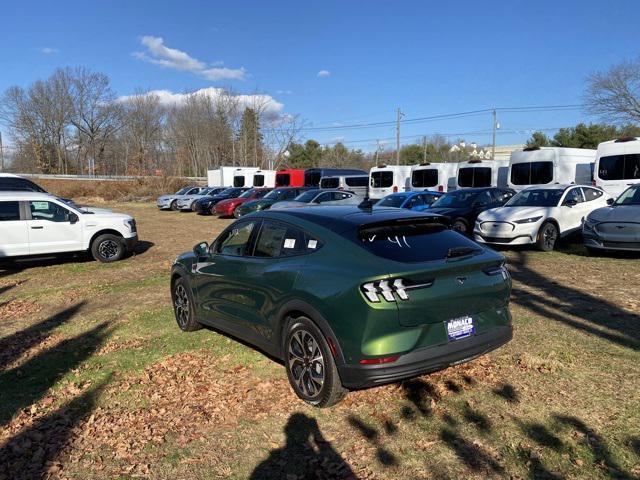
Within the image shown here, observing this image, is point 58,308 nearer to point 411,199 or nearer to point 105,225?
point 105,225

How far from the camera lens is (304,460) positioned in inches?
134

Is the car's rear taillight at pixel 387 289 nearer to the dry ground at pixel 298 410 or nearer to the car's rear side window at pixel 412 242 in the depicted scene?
the car's rear side window at pixel 412 242

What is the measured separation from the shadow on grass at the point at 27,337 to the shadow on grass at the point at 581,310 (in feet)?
20.9

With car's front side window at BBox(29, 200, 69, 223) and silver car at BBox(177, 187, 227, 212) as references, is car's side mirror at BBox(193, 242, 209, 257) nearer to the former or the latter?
car's front side window at BBox(29, 200, 69, 223)

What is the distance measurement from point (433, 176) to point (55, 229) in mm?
16887

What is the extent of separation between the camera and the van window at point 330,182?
29734mm

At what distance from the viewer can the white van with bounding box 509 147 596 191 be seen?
56.5 ft

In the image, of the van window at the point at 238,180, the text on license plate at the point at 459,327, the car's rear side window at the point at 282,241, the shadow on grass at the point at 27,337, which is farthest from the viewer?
the van window at the point at 238,180

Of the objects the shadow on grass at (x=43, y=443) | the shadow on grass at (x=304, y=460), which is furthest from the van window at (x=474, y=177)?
the shadow on grass at (x=43, y=443)

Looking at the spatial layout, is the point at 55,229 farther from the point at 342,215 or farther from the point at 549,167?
the point at 549,167

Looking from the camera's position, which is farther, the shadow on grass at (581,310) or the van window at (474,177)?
the van window at (474,177)

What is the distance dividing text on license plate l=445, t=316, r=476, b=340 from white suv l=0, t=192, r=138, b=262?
1028cm

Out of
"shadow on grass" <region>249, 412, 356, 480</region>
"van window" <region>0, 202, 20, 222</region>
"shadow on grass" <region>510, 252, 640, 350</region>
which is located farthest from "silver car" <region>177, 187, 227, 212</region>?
"shadow on grass" <region>249, 412, 356, 480</region>

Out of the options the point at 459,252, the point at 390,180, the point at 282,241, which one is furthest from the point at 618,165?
the point at 282,241
